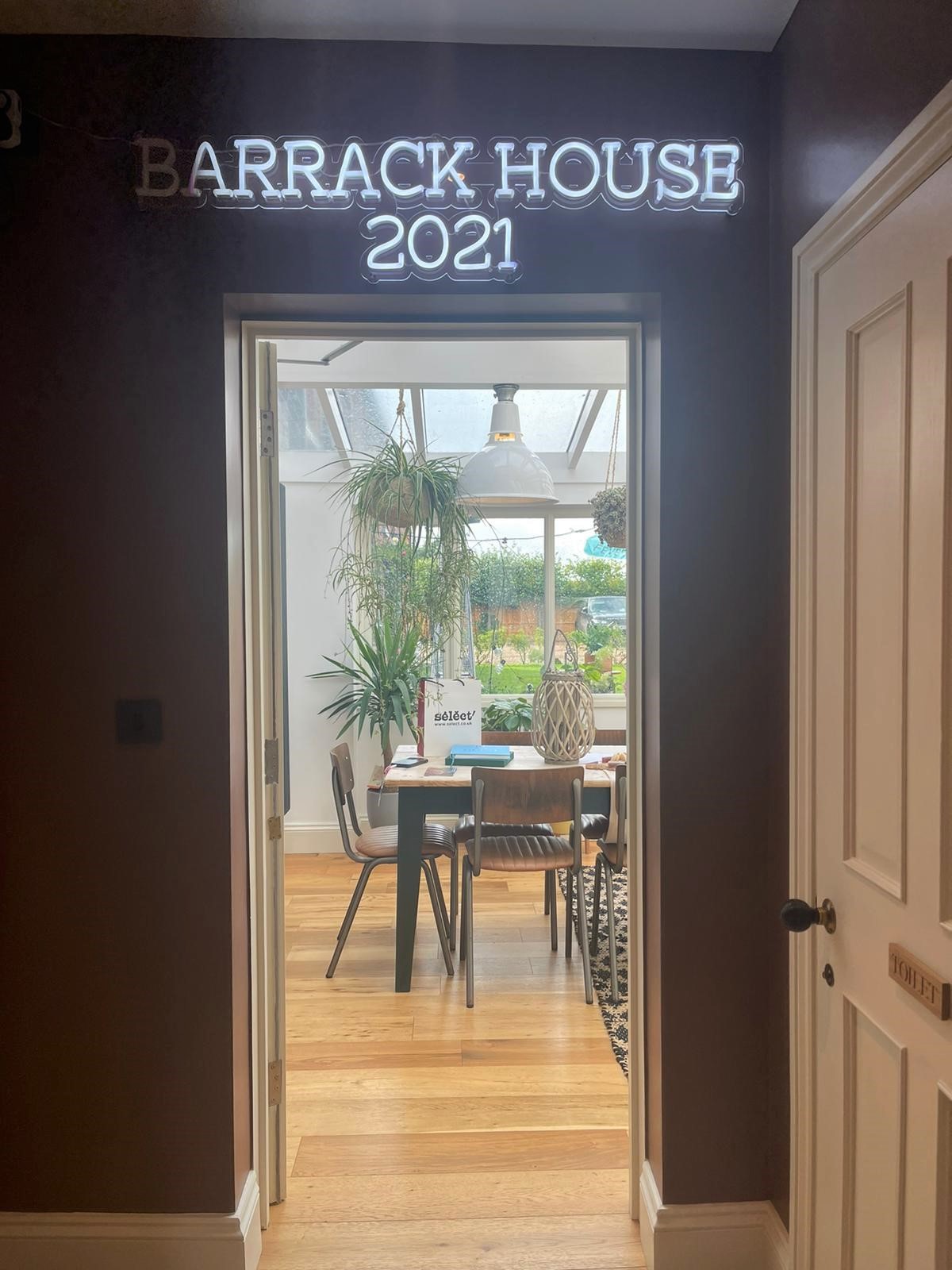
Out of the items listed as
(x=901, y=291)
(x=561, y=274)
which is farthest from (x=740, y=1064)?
(x=561, y=274)

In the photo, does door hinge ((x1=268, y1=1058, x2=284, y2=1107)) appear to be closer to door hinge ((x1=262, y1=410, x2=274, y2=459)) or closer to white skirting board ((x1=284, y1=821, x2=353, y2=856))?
door hinge ((x1=262, y1=410, x2=274, y2=459))

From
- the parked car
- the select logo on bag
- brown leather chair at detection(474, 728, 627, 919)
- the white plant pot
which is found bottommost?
the white plant pot

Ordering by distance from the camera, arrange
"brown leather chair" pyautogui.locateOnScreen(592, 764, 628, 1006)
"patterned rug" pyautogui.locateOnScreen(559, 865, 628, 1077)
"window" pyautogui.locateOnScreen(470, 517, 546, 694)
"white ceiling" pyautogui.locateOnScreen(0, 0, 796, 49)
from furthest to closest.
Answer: "window" pyautogui.locateOnScreen(470, 517, 546, 694)
"brown leather chair" pyautogui.locateOnScreen(592, 764, 628, 1006)
"patterned rug" pyautogui.locateOnScreen(559, 865, 628, 1077)
"white ceiling" pyautogui.locateOnScreen(0, 0, 796, 49)

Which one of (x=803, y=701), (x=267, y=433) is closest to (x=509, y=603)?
(x=267, y=433)

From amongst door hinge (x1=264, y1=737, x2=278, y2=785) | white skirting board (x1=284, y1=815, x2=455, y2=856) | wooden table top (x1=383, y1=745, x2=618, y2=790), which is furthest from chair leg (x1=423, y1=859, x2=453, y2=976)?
white skirting board (x1=284, y1=815, x2=455, y2=856)

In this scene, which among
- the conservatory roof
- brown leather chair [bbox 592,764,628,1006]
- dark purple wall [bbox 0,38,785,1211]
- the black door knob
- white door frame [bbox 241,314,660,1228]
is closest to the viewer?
the black door knob

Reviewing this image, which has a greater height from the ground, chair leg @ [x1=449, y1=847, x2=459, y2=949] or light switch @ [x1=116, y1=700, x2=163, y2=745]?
light switch @ [x1=116, y1=700, x2=163, y2=745]

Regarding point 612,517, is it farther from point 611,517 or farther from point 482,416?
point 482,416

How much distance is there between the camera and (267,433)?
7.36 ft

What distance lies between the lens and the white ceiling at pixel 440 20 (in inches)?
71.2

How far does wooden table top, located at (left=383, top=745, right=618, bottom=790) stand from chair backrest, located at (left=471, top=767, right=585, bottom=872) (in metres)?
0.04

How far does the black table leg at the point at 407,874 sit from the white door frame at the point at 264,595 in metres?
1.36

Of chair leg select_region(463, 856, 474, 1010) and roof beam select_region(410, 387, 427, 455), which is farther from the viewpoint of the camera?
roof beam select_region(410, 387, 427, 455)

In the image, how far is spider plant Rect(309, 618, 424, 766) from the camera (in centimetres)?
519
